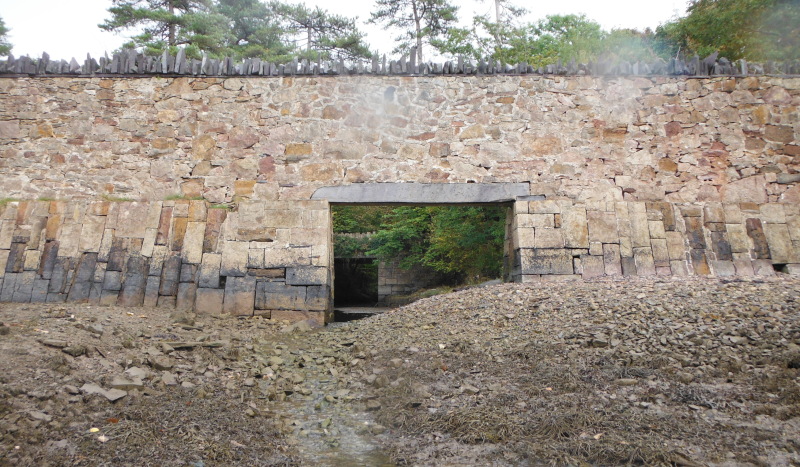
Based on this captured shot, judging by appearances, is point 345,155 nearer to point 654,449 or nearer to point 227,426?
point 227,426

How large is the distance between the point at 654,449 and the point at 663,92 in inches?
282

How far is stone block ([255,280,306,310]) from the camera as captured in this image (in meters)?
8.09

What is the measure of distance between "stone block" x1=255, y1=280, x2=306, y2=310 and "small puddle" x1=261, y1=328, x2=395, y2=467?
1555 millimetres

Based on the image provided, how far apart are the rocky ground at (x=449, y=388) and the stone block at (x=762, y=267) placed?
220cm

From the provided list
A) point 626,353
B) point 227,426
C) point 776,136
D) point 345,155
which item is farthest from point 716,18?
point 227,426

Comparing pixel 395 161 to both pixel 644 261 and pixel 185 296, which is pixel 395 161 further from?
pixel 644 261

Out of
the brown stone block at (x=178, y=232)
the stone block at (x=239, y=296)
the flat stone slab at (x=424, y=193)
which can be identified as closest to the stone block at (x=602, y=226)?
the flat stone slab at (x=424, y=193)

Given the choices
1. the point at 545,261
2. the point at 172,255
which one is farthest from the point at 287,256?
the point at 545,261

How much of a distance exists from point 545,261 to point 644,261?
1.45 metres

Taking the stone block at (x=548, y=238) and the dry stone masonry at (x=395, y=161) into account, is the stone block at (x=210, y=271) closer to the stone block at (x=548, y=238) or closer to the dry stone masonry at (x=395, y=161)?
the dry stone masonry at (x=395, y=161)

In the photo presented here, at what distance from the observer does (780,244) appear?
8.37 m

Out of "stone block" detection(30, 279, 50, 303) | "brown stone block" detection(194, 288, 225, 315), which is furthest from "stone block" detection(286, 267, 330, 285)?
"stone block" detection(30, 279, 50, 303)

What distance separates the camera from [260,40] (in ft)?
73.6

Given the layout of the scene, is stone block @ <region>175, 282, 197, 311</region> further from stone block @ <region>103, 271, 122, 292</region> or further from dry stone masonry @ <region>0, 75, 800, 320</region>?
stone block @ <region>103, 271, 122, 292</region>
